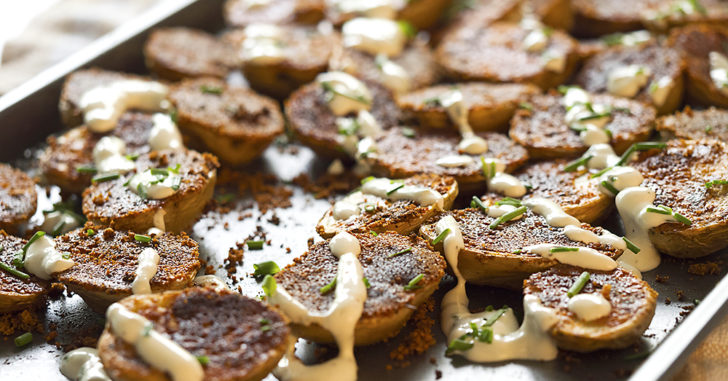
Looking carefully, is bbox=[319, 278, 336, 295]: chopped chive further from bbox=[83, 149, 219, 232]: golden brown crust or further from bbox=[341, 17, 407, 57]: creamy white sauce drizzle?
bbox=[341, 17, 407, 57]: creamy white sauce drizzle

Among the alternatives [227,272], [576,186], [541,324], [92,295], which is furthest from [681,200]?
[92,295]

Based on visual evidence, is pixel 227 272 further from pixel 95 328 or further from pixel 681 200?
pixel 681 200

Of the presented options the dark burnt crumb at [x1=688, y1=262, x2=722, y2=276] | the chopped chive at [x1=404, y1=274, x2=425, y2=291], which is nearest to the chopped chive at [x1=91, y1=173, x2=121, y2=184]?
the chopped chive at [x1=404, y1=274, x2=425, y2=291]

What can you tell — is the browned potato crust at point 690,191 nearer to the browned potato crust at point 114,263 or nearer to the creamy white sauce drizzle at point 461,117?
the creamy white sauce drizzle at point 461,117

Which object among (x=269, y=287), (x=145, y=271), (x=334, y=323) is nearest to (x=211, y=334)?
(x=269, y=287)

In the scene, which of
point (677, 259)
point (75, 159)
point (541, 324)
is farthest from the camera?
point (75, 159)

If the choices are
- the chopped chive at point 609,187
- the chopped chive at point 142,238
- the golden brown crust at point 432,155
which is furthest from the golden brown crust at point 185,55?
the chopped chive at point 609,187
